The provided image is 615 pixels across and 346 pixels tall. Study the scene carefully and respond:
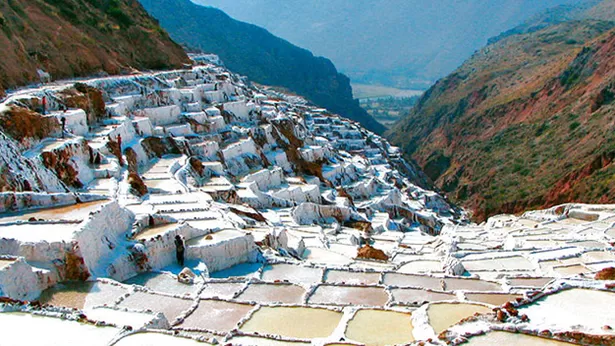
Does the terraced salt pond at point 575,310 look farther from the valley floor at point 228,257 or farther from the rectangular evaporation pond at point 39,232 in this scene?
the rectangular evaporation pond at point 39,232

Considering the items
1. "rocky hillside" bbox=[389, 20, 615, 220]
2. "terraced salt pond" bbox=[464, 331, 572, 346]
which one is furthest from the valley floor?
"rocky hillside" bbox=[389, 20, 615, 220]

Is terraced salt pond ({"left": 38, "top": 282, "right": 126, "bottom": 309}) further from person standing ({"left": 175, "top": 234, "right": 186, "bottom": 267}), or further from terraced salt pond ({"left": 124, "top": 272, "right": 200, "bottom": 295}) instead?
person standing ({"left": 175, "top": 234, "right": 186, "bottom": 267})

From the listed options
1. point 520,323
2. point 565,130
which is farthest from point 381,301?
point 565,130

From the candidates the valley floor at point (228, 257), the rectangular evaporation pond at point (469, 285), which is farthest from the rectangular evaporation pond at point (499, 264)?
the rectangular evaporation pond at point (469, 285)

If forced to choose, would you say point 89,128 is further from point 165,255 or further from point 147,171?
point 165,255

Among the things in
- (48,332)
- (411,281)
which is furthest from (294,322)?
(411,281)
